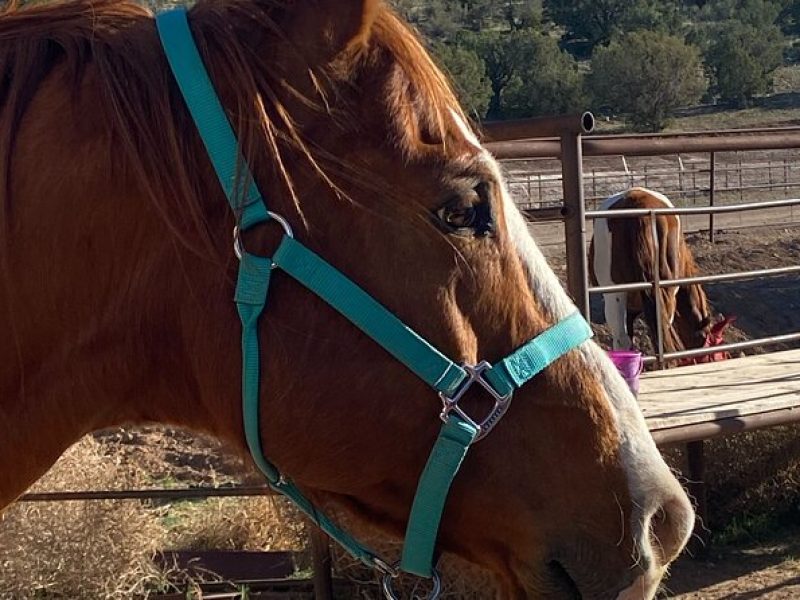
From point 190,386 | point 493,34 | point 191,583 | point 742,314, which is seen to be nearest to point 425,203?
point 190,386

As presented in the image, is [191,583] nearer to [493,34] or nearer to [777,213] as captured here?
[777,213]

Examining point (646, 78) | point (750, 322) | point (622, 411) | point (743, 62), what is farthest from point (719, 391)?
point (743, 62)

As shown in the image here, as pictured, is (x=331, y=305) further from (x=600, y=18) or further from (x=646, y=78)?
(x=600, y=18)

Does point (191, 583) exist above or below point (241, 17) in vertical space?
below

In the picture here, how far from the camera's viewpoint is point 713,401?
12.6 feet

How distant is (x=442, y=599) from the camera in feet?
11.2

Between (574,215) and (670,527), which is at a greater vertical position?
(670,527)

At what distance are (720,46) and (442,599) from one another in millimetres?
38002

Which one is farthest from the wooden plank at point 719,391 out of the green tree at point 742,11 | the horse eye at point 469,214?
the green tree at point 742,11

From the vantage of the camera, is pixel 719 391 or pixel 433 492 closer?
pixel 433 492

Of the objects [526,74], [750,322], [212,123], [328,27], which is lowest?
[526,74]

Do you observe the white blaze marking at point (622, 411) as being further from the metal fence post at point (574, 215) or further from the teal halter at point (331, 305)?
the metal fence post at point (574, 215)

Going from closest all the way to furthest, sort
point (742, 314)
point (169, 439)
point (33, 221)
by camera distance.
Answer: point (33, 221) < point (169, 439) < point (742, 314)

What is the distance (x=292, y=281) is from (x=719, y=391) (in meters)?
3.20
